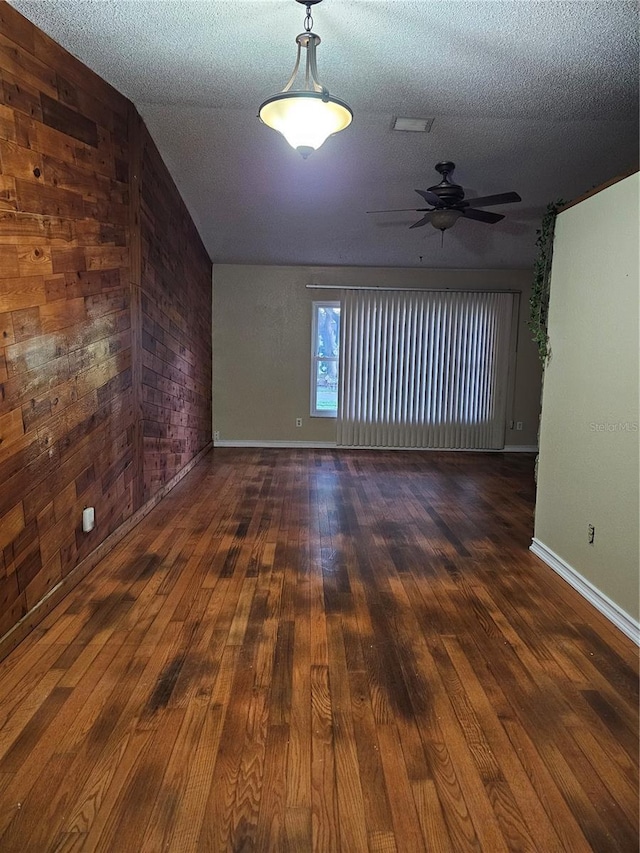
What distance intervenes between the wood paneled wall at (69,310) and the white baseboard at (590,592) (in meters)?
2.75

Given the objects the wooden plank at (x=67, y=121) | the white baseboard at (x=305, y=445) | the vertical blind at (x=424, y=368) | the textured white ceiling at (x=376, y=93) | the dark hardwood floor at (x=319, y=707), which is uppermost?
the textured white ceiling at (x=376, y=93)

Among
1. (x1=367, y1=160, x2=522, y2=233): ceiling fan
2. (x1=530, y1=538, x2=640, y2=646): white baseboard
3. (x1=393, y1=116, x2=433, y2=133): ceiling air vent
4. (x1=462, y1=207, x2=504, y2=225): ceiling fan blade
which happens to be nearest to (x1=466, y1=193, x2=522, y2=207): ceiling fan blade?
(x1=367, y1=160, x2=522, y2=233): ceiling fan

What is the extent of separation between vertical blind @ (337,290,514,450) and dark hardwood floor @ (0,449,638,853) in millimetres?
3933

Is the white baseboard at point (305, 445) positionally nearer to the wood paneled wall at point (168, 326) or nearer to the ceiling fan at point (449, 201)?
the wood paneled wall at point (168, 326)

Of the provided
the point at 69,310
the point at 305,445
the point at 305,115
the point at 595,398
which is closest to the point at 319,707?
the point at 595,398

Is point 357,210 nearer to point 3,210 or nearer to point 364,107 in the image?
point 364,107

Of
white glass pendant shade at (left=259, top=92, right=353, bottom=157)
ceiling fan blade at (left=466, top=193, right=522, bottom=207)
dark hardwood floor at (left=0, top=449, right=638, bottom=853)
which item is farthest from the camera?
ceiling fan blade at (left=466, top=193, right=522, bottom=207)

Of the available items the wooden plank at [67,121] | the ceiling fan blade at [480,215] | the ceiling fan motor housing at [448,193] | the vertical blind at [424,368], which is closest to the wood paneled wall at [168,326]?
the wooden plank at [67,121]

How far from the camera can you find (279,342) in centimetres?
742

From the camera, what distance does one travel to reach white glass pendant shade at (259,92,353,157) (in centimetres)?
226

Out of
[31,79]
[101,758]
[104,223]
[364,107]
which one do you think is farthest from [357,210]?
[101,758]

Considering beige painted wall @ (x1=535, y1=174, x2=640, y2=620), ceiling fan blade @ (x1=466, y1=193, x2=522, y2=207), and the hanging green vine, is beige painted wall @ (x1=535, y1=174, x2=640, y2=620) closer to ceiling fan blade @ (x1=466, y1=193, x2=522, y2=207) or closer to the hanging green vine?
the hanging green vine

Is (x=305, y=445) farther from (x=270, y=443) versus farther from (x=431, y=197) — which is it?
(x=431, y=197)

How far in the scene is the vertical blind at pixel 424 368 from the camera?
7.30 meters
